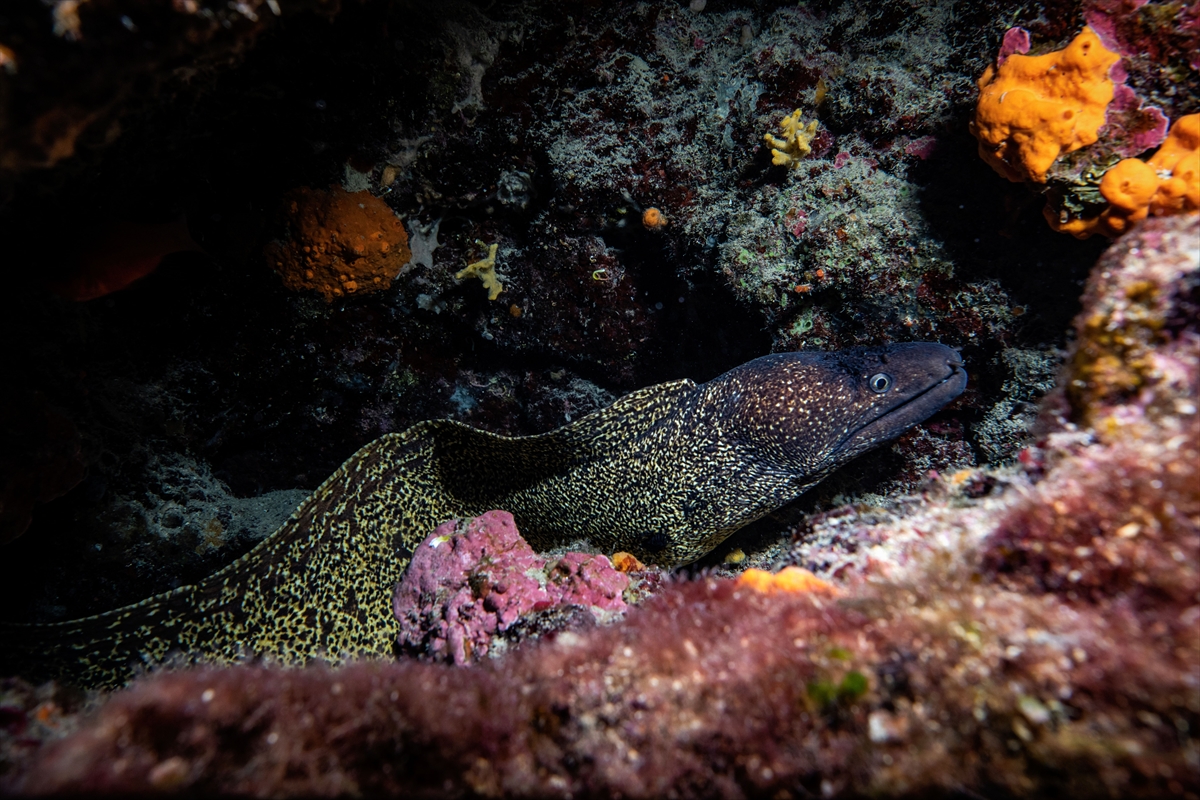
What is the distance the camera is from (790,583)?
1.92 m

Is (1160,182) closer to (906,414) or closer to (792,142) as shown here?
(906,414)

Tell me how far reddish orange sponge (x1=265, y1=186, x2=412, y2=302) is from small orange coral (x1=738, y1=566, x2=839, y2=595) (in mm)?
3552

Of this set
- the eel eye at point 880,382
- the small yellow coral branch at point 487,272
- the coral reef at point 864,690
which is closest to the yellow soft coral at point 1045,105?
the coral reef at point 864,690

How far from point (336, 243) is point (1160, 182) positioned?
15.8 feet

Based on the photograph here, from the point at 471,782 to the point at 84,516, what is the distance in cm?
465

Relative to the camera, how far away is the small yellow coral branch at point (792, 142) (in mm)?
3396

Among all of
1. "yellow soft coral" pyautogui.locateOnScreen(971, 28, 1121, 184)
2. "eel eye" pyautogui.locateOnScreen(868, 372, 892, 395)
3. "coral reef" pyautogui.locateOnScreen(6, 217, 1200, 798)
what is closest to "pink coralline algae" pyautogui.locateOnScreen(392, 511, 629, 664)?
"coral reef" pyautogui.locateOnScreen(6, 217, 1200, 798)

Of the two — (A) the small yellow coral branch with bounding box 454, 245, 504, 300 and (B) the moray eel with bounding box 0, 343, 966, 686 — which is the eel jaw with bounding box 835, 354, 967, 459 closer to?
(B) the moray eel with bounding box 0, 343, 966, 686

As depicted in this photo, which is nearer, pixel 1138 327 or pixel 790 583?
pixel 1138 327

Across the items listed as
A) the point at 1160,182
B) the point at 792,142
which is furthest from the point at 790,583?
the point at 792,142

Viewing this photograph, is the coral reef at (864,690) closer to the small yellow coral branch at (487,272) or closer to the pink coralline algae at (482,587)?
the pink coralline algae at (482,587)

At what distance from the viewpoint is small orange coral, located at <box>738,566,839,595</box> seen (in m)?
1.82

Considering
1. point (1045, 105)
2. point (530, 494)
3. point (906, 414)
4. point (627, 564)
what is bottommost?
point (627, 564)

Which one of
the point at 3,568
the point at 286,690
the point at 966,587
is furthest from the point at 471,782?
the point at 3,568
